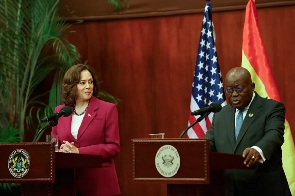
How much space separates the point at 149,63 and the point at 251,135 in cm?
275

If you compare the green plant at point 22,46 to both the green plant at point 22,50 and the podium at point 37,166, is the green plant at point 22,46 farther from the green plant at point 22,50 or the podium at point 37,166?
the podium at point 37,166

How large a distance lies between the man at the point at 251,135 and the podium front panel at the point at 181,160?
0.57 meters

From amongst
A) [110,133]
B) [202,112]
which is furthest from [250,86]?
[110,133]

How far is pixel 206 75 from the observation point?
6.15m

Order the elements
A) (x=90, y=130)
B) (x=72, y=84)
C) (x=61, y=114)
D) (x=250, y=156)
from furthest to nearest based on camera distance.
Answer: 1. (x=72, y=84)
2. (x=90, y=130)
3. (x=61, y=114)
4. (x=250, y=156)

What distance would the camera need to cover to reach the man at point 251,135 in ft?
14.1

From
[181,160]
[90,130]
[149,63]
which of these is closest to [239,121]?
[181,160]

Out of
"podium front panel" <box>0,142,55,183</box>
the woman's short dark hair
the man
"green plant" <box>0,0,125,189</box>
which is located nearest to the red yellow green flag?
the man

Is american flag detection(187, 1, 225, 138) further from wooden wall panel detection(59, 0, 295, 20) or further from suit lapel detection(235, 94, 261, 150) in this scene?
suit lapel detection(235, 94, 261, 150)

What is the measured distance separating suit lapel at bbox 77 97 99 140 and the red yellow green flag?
1.68 metres

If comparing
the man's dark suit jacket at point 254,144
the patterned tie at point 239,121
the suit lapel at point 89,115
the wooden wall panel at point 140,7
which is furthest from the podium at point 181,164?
the wooden wall panel at point 140,7

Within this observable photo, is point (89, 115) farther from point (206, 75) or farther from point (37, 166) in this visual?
point (206, 75)

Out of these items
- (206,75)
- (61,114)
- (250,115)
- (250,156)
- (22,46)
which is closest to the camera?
(250,156)

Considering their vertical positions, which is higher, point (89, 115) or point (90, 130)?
point (89, 115)
